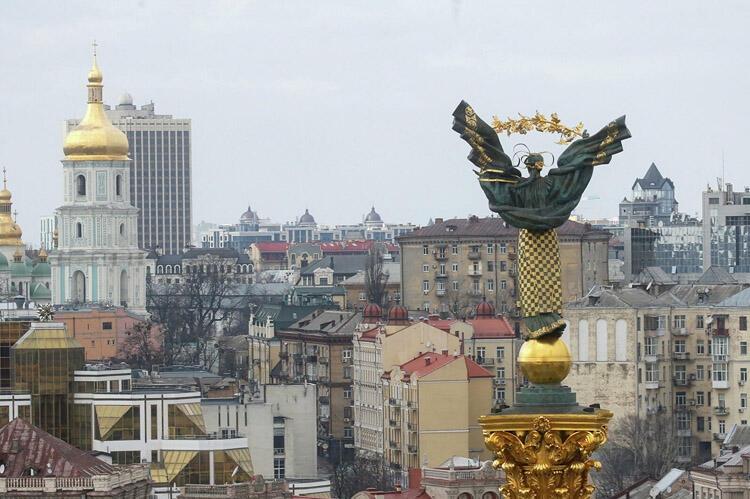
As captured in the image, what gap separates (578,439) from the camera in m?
20.1

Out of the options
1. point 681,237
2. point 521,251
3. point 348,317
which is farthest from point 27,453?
point 681,237

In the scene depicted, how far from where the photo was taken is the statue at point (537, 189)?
2067 cm

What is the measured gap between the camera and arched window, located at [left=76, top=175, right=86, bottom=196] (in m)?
190

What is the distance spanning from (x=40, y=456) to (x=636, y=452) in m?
33.8

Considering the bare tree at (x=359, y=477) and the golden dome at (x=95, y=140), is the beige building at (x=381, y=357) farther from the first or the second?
the golden dome at (x=95, y=140)

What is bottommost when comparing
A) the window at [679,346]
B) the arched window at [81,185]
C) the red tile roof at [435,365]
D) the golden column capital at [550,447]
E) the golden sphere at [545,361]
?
the red tile roof at [435,365]

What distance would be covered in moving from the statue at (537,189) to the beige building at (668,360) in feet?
283

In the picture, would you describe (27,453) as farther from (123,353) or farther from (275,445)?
(123,353)

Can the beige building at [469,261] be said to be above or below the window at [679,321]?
above

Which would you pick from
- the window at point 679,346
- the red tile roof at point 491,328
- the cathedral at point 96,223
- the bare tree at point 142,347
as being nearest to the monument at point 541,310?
the window at point 679,346

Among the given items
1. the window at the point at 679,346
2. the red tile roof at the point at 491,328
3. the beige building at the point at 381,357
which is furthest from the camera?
the red tile roof at the point at 491,328

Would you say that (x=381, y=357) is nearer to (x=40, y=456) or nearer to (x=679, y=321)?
(x=679, y=321)

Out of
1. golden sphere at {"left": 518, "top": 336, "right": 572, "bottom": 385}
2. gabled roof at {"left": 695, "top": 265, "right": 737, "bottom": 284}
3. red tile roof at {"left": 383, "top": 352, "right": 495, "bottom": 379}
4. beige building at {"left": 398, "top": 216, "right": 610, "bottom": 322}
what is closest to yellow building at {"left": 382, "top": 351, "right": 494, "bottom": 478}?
red tile roof at {"left": 383, "top": 352, "right": 495, "bottom": 379}

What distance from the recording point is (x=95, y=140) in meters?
189
